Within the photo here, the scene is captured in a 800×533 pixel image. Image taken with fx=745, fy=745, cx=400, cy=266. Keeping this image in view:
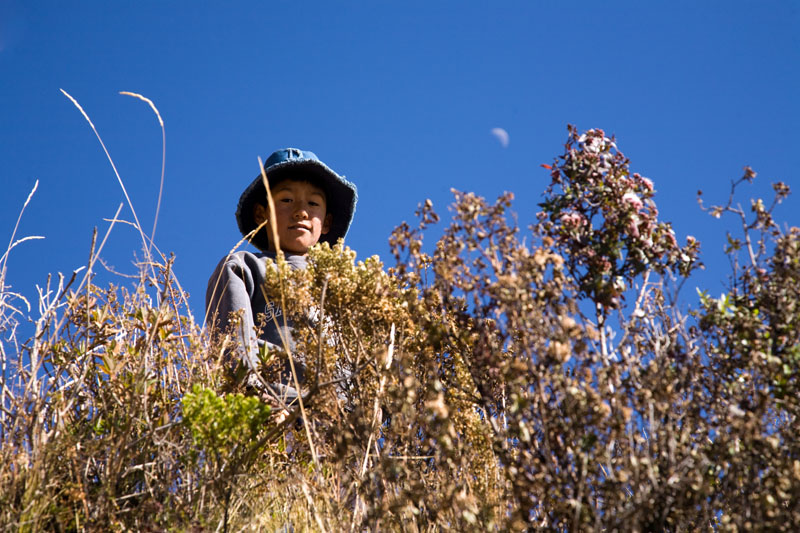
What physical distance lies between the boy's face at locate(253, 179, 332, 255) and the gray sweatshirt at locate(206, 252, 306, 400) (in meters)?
0.12

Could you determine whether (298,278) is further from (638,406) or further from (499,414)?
(638,406)

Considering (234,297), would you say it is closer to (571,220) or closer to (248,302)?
(248,302)

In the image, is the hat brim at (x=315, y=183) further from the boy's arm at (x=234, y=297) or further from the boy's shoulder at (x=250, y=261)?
the boy's arm at (x=234, y=297)

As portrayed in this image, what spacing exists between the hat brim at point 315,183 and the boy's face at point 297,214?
0.08m

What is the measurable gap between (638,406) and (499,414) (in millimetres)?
1063

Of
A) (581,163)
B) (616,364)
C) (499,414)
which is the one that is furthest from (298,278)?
(616,364)

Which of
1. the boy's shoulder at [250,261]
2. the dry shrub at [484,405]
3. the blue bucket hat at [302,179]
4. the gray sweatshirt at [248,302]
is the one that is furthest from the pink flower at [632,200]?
the blue bucket hat at [302,179]

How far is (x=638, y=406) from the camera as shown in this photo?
7.43 ft

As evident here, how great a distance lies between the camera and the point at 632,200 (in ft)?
8.97

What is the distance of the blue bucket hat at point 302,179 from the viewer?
17.0 feet

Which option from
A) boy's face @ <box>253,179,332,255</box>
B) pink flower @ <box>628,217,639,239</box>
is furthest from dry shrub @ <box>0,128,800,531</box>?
boy's face @ <box>253,179,332,255</box>

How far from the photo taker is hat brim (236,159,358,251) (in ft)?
17.0

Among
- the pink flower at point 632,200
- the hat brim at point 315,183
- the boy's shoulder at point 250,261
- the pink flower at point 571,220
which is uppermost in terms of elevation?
the hat brim at point 315,183

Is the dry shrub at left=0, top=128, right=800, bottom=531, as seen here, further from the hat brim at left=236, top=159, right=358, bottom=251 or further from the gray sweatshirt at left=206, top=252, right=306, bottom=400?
the hat brim at left=236, top=159, right=358, bottom=251
